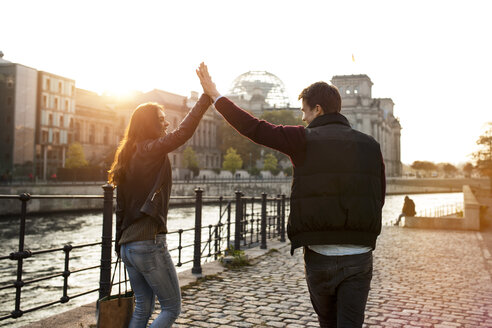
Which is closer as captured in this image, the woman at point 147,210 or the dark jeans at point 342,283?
the dark jeans at point 342,283

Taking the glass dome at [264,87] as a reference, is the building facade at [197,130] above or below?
below

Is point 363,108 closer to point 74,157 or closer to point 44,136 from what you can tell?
point 74,157

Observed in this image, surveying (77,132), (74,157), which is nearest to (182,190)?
(74,157)

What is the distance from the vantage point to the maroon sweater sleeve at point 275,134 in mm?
2666

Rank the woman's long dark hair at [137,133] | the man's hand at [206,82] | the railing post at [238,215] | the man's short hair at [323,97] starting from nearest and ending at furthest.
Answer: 1. the man's short hair at [323,97]
2. the man's hand at [206,82]
3. the woman's long dark hair at [137,133]
4. the railing post at [238,215]

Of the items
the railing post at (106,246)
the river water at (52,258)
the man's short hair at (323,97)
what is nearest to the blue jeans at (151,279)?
the man's short hair at (323,97)

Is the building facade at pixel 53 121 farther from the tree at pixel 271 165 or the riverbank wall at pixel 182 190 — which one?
the tree at pixel 271 165

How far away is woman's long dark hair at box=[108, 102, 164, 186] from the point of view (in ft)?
10.8

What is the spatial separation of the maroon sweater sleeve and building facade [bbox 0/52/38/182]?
60.6m

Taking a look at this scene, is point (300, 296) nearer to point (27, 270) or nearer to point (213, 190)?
point (27, 270)

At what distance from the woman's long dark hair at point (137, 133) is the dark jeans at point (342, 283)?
1.39 m

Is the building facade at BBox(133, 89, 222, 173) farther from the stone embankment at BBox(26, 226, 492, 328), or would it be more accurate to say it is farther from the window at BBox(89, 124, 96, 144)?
the stone embankment at BBox(26, 226, 492, 328)

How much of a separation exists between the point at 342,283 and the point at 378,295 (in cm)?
441

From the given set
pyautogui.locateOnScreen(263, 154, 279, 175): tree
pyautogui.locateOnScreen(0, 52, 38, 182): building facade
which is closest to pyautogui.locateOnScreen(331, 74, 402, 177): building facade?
pyautogui.locateOnScreen(263, 154, 279, 175): tree
